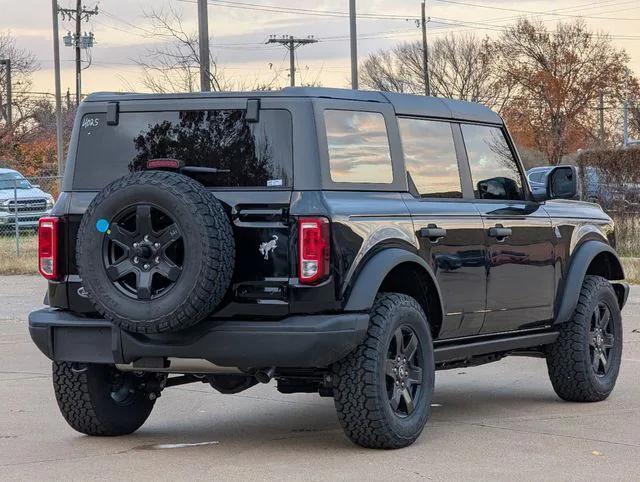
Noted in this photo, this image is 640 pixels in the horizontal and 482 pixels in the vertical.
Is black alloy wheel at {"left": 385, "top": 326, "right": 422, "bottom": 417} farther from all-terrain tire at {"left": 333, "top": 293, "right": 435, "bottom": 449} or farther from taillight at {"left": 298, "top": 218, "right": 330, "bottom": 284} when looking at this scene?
taillight at {"left": 298, "top": 218, "right": 330, "bottom": 284}

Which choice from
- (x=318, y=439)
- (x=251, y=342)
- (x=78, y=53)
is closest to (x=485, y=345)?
(x=318, y=439)

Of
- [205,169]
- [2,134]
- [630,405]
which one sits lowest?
[630,405]

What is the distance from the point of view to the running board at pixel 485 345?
827 centimetres

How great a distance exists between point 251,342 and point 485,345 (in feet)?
6.80

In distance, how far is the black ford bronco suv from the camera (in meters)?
7.05

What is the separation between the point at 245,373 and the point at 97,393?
3.67 feet

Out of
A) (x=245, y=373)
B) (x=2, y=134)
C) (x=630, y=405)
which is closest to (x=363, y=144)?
(x=245, y=373)

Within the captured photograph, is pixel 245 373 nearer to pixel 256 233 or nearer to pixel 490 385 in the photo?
pixel 256 233

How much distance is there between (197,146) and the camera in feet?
24.8

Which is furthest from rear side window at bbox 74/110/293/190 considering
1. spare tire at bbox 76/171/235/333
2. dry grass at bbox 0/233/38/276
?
dry grass at bbox 0/233/38/276

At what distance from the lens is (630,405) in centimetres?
926

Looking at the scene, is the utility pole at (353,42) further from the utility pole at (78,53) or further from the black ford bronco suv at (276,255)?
the black ford bronco suv at (276,255)

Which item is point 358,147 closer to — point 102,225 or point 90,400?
point 102,225

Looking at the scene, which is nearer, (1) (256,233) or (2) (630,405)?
(1) (256,233)
